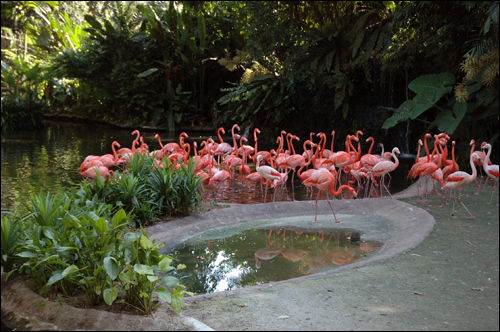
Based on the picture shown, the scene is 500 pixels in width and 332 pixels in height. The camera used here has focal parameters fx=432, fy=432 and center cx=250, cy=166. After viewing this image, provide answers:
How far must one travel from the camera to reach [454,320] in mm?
2832

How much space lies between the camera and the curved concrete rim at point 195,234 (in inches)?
110

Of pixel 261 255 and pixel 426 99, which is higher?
pixel 426 99

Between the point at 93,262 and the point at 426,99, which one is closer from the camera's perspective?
the point at 93,262

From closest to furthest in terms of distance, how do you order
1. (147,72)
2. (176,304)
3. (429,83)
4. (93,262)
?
1. (176,304)
2. (93,262)
3. (429,83)
4. (147,72)

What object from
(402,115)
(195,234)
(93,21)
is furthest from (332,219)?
(93,21)

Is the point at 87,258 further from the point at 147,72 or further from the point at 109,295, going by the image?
the point at 147,72

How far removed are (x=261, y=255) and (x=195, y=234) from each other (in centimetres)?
108

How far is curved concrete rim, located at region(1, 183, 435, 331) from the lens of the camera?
9.16ft

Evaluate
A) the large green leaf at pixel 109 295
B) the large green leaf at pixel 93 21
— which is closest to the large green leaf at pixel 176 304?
the large green leaf at pixel 109 295

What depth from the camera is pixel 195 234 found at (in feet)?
18.2

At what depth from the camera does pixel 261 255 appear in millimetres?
4848

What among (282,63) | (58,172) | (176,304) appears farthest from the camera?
(282,63)

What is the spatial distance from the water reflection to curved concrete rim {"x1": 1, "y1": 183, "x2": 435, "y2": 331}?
341 mm

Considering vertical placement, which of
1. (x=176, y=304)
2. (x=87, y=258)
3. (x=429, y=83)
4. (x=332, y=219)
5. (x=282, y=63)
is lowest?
(x=332, y=219)
